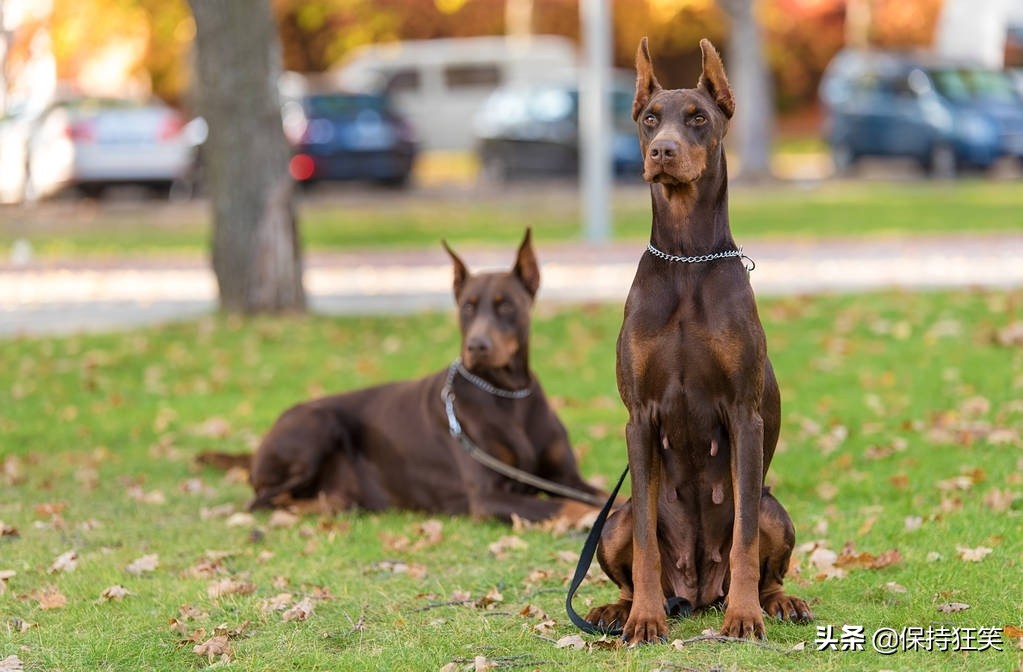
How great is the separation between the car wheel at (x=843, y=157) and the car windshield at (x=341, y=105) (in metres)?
9.34

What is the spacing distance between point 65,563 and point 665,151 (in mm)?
3395

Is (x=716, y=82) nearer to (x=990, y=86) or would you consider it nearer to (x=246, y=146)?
(x=246, y=146)

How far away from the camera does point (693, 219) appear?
4.66 meters

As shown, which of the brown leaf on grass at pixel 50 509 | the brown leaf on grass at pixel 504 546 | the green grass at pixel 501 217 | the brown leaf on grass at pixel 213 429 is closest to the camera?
the brown leaf on grass at pixel 504 546

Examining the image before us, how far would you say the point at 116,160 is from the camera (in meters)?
25.9

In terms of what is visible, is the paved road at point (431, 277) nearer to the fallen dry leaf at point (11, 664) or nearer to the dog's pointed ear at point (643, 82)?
the fallen dry leaf at point (11, 664)

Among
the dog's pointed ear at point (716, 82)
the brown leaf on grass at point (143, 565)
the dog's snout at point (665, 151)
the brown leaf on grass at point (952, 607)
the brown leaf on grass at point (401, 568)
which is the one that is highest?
the dog's pointed ear at point (716, 82)

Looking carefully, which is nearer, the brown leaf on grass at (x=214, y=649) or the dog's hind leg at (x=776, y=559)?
the dog's hind leg at (x=776, y=559)

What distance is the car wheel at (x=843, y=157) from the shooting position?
97.7ft

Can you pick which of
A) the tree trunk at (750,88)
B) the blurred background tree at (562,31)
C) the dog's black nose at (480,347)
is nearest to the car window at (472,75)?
the blurred background tree at (562,31)

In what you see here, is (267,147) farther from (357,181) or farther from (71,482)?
(357,181)

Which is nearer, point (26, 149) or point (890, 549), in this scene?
point (890, 549)

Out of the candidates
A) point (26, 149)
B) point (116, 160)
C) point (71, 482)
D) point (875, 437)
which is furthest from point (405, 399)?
point (116, 160)

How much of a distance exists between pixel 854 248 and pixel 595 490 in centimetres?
1082
